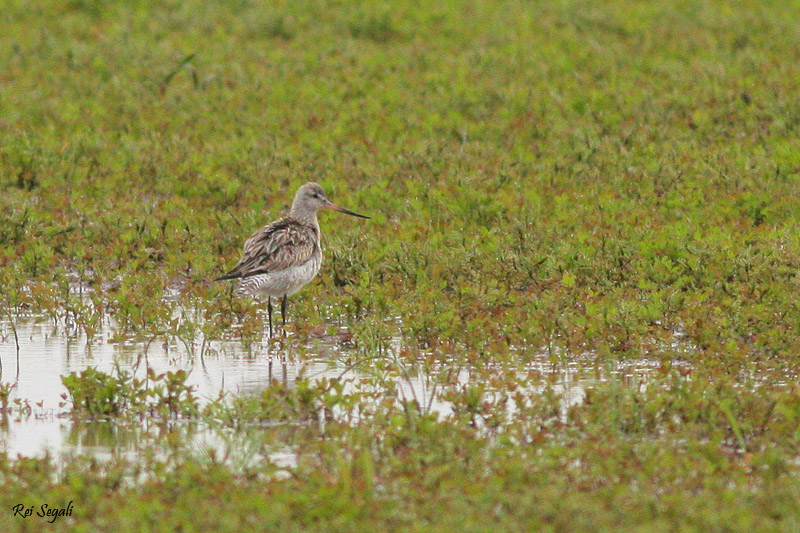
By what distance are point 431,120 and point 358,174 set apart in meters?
1.91

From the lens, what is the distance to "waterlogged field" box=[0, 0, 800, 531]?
6535mm

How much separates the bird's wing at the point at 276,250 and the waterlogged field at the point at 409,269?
1.27 feet

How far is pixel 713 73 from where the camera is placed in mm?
17234

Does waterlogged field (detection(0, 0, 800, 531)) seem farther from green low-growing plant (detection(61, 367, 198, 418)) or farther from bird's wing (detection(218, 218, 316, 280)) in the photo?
bird's wing (detection(218, 218, 316, 280))

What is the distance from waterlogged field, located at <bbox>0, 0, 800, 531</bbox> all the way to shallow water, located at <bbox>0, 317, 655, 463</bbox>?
34 mm

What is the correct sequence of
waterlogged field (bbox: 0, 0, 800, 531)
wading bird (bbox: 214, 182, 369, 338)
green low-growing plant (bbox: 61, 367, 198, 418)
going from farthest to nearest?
wading bird (bbox: 214, 182, 369, 338) → green low-growing plant (bbox: 61, 367, 198, 418) → waterlogged field (bbox: 0, 0, 800, 531)

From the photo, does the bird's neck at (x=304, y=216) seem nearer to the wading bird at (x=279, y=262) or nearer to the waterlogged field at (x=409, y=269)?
the waterlogged field at (x=409, y=269)

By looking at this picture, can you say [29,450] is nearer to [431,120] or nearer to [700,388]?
[700,388]

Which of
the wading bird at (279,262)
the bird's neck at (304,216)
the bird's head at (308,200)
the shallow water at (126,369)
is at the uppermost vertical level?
the bird's head at (308,200)

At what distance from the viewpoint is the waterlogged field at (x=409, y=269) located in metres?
6.54

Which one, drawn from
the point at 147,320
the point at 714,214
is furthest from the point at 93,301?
the point at 714,214

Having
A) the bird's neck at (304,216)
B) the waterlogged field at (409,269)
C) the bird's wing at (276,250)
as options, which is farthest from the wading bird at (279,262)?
the bird's neck at (304,216)

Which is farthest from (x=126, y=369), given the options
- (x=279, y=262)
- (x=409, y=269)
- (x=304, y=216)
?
(x=304, y=216)


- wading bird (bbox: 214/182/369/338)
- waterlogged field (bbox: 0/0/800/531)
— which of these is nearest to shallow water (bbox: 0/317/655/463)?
waterlogged field (bbox: 0/0/800/531)
